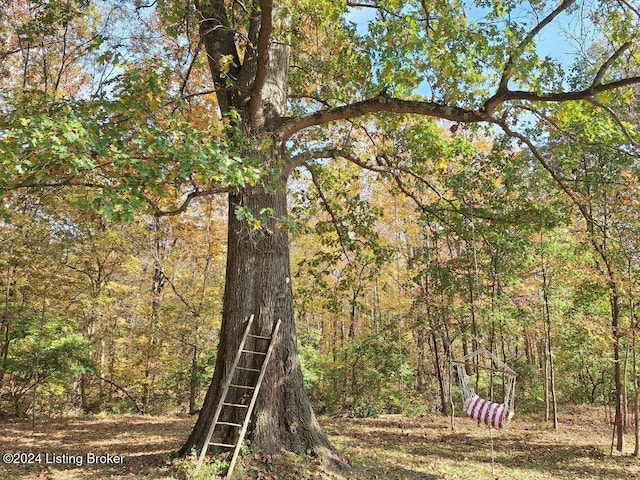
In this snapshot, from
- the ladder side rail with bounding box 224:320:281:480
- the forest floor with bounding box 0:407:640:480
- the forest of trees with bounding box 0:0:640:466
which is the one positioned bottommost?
the forest floor with bounding box 0:407:640:480

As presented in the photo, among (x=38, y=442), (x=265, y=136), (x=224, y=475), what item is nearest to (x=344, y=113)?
(x=265, y=136)

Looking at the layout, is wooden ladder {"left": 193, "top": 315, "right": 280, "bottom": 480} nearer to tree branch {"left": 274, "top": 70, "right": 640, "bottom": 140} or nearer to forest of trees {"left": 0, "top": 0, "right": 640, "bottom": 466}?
forest of trees {"left": 0, "top": 0, "right": 640, "bottom": 466}

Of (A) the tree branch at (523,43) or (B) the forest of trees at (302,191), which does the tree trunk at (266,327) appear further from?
(A) the tree branch at (523,43)

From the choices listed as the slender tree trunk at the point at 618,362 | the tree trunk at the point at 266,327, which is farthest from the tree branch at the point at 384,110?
the slender tree trunk at the point at 618,362

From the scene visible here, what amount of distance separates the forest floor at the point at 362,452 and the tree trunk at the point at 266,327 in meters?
0.32

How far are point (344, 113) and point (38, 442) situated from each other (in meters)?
6.35

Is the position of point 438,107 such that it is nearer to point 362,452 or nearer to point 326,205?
point 326,205

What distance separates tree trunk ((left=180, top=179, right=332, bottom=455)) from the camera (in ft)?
15.7

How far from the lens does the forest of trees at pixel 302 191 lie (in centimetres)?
384

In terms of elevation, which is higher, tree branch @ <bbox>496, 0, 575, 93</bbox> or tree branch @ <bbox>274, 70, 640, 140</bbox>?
tree branch @ <bbox>496, 0, 575, 93</bbox>

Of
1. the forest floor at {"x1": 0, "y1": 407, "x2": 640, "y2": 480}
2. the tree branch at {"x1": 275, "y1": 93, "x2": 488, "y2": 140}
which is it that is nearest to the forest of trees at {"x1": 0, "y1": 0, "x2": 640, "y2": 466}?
the tree branch at {"x1": 275, "y1": 93, "x2": 488, "y2": 140}

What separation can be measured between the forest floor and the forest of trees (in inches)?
30.0

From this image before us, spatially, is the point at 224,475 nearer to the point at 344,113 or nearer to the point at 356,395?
the point at 344,113

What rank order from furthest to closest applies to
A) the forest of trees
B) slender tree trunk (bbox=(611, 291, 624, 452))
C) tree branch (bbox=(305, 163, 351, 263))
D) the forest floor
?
slender tree trunk (bbox=(611, 291, 624, 452))
tree branch (bbox=(305, 163, 351, 263))
the forest floor
the forest of trees
